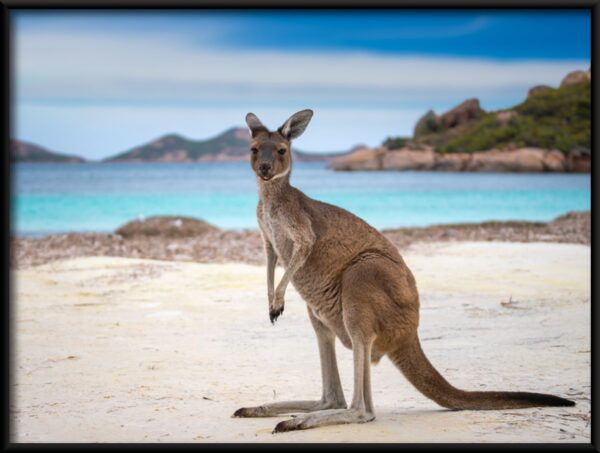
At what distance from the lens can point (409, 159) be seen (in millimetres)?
29031

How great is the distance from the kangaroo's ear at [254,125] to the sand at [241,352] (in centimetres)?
136

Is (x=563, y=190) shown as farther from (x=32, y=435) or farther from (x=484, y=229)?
(x=32, y=435)

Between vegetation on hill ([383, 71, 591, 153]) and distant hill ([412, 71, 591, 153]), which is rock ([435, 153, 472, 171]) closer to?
vegetation on hill ([383, 71, 591, 153])

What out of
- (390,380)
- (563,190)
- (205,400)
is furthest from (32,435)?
(563,190)

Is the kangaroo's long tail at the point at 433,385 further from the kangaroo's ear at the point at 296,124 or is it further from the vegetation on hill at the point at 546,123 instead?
the vegetation on hill at the point at 546,123

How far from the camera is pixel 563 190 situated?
19578 mm

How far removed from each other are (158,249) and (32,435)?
8377mm

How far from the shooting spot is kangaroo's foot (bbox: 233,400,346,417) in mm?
3973

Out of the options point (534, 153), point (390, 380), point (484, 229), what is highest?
point (534, 153)

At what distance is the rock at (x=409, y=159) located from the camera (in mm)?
27833

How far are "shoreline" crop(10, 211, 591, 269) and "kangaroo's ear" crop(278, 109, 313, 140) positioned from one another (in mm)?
6707

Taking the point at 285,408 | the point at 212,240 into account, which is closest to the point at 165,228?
the point at 212,240

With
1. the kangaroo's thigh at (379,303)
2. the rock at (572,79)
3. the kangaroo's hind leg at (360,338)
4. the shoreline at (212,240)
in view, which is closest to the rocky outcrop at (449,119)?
the rock at (572,79)

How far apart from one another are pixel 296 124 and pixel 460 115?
57.8ft
